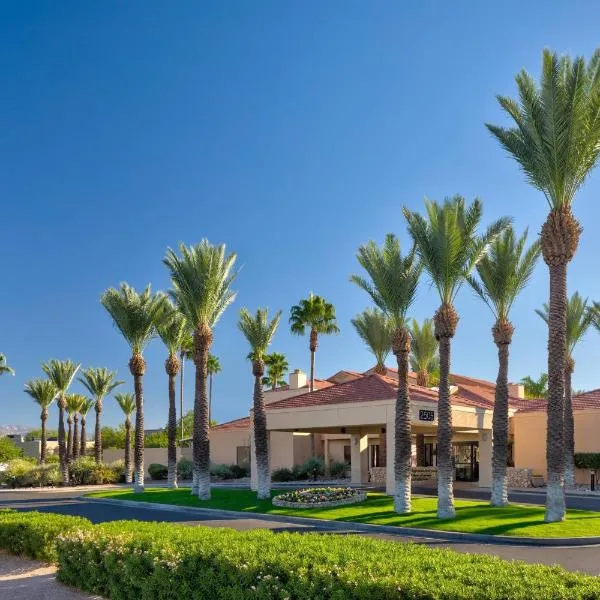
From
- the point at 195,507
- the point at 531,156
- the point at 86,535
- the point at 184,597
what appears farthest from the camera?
the point at 195,507

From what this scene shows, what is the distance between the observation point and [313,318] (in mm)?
52875

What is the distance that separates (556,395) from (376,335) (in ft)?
86.4

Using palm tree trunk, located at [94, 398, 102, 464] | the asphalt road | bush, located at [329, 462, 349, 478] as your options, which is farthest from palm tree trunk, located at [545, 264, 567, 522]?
palm tree trunk, located at [94, 398, 102, 464]

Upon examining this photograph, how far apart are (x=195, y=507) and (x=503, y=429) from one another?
12331mm

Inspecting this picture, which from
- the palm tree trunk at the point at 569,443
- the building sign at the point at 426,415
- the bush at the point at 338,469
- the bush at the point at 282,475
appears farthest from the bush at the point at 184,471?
the palm tree trunk at the point at 569,443

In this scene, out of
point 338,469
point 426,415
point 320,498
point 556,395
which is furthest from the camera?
point 338,469

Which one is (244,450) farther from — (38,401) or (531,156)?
(531,156)

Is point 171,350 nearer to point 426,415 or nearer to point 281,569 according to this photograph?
point 426,415

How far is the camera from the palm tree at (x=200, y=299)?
1248 inches

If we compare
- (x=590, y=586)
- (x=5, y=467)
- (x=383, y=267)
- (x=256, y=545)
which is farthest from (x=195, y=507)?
(x=5, y=467)

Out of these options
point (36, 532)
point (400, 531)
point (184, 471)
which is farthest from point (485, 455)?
point (36, 532)

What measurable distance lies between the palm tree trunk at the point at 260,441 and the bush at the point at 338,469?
48.8ft

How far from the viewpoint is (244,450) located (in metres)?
52.8

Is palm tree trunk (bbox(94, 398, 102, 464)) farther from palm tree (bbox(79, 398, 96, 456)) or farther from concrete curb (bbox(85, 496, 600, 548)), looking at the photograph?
concrete curb (bbox(85, 496, 600, 548))
